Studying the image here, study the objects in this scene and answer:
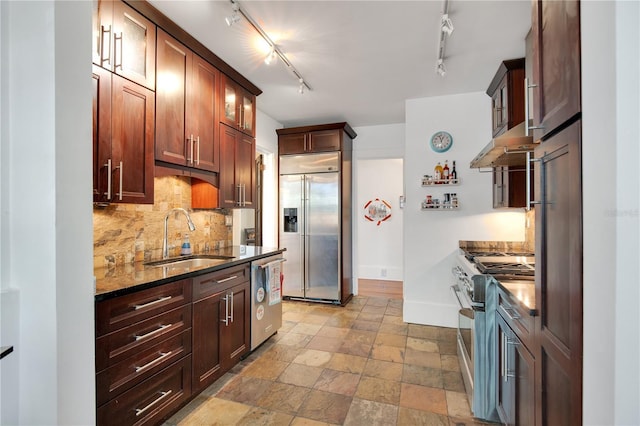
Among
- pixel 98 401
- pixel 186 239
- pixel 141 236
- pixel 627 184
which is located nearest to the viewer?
pixel 627 184

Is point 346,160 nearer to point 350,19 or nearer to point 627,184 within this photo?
point 350,19

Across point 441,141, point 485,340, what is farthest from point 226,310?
point 441,141

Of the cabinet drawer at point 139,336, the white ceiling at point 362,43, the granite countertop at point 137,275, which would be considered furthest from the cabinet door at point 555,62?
the cabinet drawer at point 139,336

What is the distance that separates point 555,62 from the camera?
1090 millimetres

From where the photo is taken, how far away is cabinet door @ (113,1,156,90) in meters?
1.92

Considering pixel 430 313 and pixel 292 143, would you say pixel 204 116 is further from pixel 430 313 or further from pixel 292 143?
pixel 430 313

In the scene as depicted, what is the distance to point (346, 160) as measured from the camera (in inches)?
186

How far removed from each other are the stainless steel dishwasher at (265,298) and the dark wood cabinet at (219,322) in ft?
A: 0.29

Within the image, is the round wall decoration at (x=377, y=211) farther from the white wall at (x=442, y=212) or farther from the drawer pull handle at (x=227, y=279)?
the drawer pull handle at (x=227, y=279)

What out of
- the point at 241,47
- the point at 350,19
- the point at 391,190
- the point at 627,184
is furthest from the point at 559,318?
the point at 391,190

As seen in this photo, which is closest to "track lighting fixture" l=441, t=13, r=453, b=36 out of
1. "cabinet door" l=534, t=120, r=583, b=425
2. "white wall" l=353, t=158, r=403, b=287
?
"cabinet door" l=534, t=120, r=583, b=425

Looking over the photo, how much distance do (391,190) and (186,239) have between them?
4.56 m

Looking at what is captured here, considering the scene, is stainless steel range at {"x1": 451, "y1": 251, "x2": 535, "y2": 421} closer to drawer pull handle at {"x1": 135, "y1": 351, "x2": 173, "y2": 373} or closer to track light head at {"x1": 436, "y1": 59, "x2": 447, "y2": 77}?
track light head at {"x1": 436, "y1": 59, "x2": 447, "y2": 77}

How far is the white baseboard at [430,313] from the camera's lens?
148 inches
